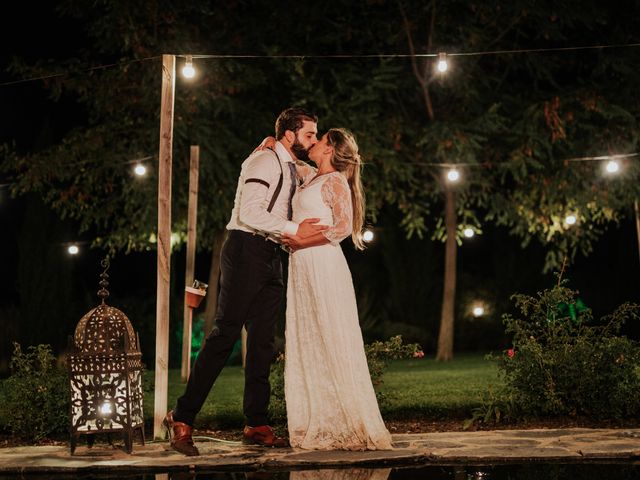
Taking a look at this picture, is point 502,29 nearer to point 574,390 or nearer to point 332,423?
point 574,390

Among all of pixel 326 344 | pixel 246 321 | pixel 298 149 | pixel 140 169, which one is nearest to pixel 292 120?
pixel 298 149

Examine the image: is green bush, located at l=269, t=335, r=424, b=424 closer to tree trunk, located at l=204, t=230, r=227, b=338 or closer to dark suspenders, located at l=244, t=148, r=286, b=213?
dark suspenders, located at l=244, t=148, r=286, b=213

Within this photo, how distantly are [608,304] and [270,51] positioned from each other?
9.89 metres

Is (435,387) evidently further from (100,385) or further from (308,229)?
(100,385)

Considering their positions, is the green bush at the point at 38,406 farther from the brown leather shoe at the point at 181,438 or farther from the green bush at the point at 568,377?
the green bush at the point at 568,377

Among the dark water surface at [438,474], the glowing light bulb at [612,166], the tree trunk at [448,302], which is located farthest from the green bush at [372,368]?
the tree trunk at [448,302]

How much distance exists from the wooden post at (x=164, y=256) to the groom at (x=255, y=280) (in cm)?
47

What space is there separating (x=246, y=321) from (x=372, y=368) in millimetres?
1497

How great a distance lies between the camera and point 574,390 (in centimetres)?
699

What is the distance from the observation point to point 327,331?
583 centimetres

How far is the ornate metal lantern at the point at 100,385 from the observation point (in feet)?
19.1

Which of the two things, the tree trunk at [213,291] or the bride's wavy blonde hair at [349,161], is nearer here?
the bride's wavy blonde hair at [349,161]

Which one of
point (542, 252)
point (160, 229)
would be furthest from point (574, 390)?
point (542, 252)

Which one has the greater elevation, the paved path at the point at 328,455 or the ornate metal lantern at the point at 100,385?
the ornate metal lantern at the point at 100,385
